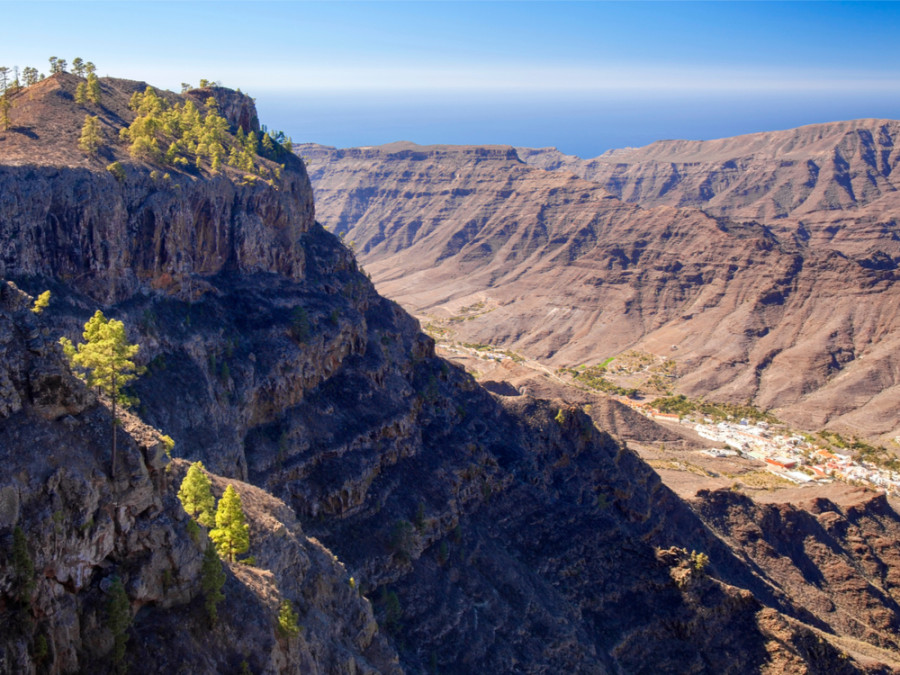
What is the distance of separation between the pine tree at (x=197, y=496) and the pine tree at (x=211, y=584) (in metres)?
7.68

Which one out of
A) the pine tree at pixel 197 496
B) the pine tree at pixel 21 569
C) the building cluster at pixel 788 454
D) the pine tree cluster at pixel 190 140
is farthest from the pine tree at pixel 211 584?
the building cluster at pixel 788 454

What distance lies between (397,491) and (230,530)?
38.2 metres

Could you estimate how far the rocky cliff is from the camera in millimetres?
65250

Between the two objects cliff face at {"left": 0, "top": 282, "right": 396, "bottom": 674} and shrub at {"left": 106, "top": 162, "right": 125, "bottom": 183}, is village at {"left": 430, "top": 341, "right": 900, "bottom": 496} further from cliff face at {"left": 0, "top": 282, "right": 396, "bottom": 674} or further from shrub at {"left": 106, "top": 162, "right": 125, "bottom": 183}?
cliff face at {"left": 0, "top": 282, "right": 396, "bottom": 674}

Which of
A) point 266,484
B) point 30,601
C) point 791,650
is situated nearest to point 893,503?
point 791,650

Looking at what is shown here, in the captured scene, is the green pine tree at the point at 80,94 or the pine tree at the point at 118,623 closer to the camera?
the pine tree at the point at 118,623

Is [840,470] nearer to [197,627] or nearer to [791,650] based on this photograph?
[791,650]

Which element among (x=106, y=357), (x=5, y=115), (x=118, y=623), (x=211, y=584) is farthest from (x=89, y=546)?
(x=5, y=115)

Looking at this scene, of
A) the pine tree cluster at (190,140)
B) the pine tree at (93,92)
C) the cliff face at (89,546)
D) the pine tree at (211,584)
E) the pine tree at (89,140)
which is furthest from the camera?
the pine tree at (93,92)

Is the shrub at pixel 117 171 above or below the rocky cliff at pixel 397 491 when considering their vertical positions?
above

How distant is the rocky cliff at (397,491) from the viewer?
65250mm

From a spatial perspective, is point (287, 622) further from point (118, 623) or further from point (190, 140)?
point (190, 140)

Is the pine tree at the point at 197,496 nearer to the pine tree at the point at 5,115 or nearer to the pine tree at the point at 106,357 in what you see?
the pine tree at the point at 106,357

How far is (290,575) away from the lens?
5016 centimetres
